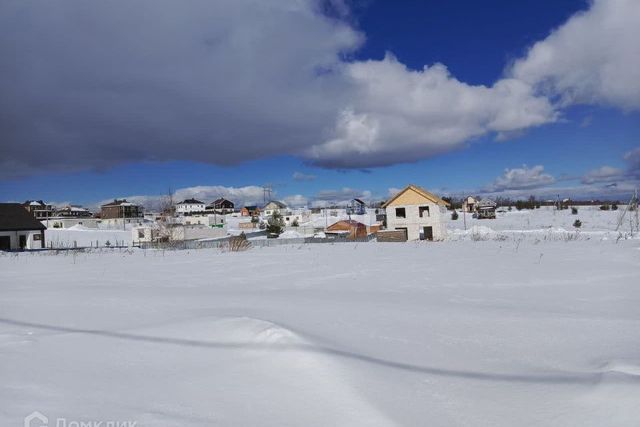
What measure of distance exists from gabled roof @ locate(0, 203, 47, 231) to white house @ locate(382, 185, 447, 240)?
31870 millimetres

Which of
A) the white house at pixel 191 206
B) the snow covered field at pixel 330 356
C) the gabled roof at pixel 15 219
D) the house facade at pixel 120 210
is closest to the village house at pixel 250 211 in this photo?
the white house at pixel 191 206

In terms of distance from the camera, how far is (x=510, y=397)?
8.79 ft

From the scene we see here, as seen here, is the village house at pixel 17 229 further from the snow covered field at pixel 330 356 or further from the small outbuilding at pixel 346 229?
the snow covered field at pixel 330 356

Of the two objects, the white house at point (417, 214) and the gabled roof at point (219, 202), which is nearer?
the white house at point (417, 214)

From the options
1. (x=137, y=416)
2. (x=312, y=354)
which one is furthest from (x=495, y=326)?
(x=137, y=416)

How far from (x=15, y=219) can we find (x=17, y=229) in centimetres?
122

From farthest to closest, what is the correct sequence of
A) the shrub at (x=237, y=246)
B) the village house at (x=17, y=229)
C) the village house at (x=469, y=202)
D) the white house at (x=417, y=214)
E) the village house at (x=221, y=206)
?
the village house at (x=221, y=206), the village house at (x=469, y=202), the white house at (x=417, y=214), the village house at (x=17, y=229), the shrub at (x=237, y=246)

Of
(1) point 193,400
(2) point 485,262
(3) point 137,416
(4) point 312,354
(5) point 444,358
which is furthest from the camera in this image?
(2) point 485,262

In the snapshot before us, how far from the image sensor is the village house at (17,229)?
114 ft

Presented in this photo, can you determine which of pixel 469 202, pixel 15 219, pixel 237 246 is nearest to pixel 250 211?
pixel 469 202

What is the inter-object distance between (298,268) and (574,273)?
21.2ft

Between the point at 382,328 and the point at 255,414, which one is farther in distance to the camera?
the point at 382,328

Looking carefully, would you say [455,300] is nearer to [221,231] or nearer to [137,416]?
[137,416]

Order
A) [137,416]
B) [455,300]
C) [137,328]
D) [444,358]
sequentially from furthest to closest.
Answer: [455,300] < [137,328] < [444,358] < [137,416]
